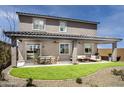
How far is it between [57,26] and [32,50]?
474 cm

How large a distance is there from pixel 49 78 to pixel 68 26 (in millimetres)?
11968

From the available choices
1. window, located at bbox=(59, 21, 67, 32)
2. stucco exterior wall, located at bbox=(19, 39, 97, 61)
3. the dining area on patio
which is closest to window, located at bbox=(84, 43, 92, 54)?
stucco exterior wall, located at bbox=(19, 39, 97, 61)

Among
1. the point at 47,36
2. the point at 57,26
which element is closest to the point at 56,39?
the point at 47,36

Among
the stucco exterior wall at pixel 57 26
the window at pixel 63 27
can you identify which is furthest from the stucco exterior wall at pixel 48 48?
the window at pixel 63 27

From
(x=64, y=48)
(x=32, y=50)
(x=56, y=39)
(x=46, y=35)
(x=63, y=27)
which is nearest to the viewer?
(x=46, y=35)

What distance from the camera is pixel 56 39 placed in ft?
56.8

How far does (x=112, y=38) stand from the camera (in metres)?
19.5

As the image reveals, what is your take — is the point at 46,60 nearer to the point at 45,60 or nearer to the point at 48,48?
the point at 45,60

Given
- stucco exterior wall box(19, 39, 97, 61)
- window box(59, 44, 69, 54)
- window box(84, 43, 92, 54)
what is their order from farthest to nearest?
window box(84, 43, 92, 54)
window box(59, 44, 69, 54)
stucco exterior wall box(19, 39, 97, 61)

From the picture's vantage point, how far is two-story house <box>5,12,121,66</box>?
58.5 ft

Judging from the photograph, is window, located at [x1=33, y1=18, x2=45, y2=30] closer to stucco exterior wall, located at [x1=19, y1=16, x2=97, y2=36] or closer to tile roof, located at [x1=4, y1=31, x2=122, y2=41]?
stucco exterior wall, located at [x1=19, y1=16, x2=97, y2=36]

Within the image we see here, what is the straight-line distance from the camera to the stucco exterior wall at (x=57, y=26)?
1988 centimetres

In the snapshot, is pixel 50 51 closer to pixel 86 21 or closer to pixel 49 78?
pixel 86 21

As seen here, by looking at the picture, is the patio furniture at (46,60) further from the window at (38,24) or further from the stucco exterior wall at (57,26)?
the window at (38,24)
